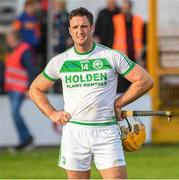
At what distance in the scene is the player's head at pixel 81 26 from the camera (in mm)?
8203

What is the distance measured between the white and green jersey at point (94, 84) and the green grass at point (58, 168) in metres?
5.04

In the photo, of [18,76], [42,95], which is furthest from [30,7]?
[42,95]

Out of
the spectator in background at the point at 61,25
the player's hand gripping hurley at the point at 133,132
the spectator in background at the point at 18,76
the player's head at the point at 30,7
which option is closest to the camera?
the player's hand gripping hurley at the point at 133,132

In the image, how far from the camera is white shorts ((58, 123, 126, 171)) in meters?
8.27

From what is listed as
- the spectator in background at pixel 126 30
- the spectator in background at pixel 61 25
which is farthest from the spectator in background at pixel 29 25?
the spectator in background at pixel 126 30

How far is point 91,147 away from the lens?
8273mm

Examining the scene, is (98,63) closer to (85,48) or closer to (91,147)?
(85,48)

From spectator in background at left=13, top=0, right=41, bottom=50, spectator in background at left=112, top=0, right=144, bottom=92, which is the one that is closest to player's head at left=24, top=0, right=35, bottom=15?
spectator in background at left=13, top=0, right=41, bottom=50

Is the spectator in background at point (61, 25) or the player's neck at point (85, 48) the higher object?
the player's neck at point (85, 48)

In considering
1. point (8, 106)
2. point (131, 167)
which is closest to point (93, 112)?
point (131, 167)

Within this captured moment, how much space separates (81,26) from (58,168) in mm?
6379

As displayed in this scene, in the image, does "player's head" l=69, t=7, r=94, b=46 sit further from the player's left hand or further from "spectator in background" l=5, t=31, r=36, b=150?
"spectator in background" l=5, t=31, r=36, b=150

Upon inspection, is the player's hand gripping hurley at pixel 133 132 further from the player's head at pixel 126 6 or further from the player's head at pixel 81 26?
the player's head at pixel 126 6

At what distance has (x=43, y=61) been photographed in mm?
16938
